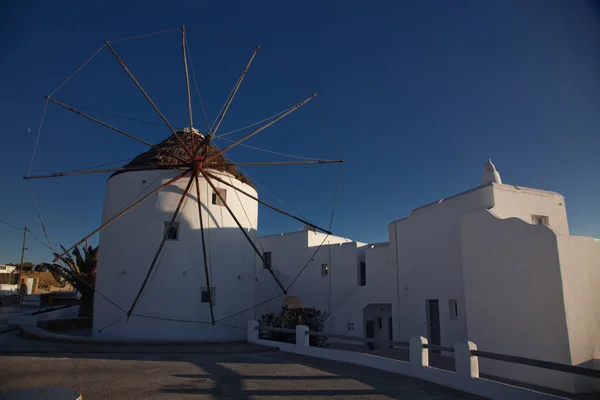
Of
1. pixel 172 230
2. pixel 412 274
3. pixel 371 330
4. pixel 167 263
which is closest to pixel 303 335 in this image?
pixel 412 274

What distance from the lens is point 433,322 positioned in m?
16.2

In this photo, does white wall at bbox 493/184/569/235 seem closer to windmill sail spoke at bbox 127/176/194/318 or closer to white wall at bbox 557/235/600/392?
white wall at bbox 557/235/600/392

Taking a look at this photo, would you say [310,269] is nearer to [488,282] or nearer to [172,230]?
[172,230]

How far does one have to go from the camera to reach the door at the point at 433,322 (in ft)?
52.3

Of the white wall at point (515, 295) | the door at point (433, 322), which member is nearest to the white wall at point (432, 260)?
the door at point (433, 322)

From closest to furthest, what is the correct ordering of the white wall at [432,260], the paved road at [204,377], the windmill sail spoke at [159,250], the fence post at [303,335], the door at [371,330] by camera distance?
the paved road at [204,377] → the fence post at [303,335] → the white wall at [432,260] → the windmill sail spoke at [159,250] → the door at [371,330]

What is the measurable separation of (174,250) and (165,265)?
2.26ft

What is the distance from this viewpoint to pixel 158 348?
48.9 feet

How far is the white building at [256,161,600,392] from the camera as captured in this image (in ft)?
34.5

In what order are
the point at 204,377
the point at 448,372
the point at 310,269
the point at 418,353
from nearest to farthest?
the point at 448,372
the point at 204,377
the point at 418,353
the point at 310,269

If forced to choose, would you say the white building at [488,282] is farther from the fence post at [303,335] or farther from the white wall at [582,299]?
the fence post at [303,335]

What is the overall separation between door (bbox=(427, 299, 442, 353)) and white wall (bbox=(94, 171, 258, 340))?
25.4 feet

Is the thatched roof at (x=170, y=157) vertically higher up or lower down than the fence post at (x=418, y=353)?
higher up

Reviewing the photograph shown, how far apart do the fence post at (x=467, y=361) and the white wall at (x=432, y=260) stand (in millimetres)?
5773
